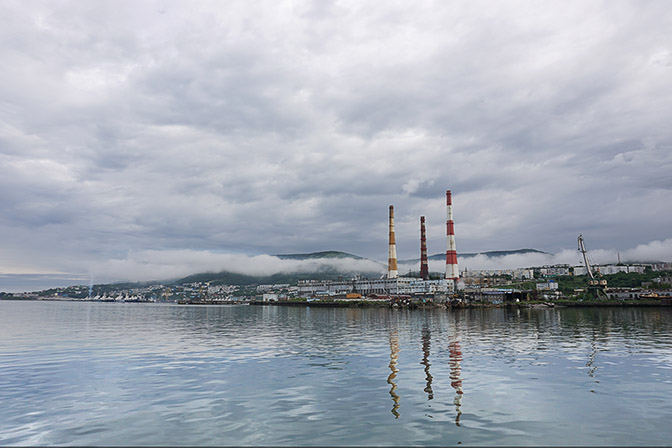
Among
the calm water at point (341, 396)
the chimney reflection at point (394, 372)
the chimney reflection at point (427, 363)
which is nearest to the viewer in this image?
the calm water at point (341, 396)

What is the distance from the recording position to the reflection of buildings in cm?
1689

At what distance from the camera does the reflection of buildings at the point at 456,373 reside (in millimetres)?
16891

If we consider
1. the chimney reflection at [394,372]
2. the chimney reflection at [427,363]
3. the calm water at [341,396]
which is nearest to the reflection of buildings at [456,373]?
the calm water at [341,396]

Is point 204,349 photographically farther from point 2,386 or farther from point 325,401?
point 325,401

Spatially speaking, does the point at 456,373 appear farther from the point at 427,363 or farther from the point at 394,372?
the point at 427,363

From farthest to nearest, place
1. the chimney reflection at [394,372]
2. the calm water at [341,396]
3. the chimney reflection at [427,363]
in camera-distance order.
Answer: the chimney reflection at [427,363], the chimney reflection at [394,372], the calm water at [341,396]

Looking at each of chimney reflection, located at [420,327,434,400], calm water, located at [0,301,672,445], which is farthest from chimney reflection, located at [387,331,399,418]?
chimney reflection, located at [420,327,434,400]

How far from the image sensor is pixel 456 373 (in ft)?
77.5

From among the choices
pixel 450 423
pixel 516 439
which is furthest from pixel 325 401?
pixel 516 439

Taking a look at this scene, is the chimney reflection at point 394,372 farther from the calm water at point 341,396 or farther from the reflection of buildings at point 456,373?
the reflection of buildings at point 456,373

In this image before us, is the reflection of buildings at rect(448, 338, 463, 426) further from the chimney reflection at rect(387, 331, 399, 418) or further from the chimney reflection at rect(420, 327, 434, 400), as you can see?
the chimney reflection at rect(387, 331, 399, 418)

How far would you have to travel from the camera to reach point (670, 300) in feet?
454

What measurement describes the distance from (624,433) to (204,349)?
3130 cm

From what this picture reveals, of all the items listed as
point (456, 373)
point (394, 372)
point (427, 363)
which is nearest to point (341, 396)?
point (394, 372)
